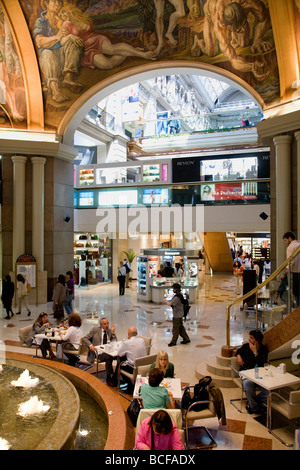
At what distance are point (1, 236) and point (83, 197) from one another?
5289 millimetres

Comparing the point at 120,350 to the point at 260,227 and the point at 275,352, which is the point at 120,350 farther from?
the point at 260,227

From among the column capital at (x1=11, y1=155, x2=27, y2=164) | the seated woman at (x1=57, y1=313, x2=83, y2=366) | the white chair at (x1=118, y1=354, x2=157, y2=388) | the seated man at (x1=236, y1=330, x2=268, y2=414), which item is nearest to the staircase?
the seated man at (x1=236, y1=330, x2=268, y2=414)

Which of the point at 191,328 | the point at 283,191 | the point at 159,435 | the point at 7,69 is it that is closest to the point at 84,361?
the point at 191,328

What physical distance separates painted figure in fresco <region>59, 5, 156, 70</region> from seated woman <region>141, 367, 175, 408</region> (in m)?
11.0

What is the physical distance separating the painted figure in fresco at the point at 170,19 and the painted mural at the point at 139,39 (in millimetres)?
25

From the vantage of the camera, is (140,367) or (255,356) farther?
(255,356)

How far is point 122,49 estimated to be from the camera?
40.6 ft

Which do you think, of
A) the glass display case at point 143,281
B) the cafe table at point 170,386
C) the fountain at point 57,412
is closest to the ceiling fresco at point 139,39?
the glass display case at point 143,281

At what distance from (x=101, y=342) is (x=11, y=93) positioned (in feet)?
33.5

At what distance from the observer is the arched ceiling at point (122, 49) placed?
10297 mm

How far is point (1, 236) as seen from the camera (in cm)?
1345

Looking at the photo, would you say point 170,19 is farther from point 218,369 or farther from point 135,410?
point 135,410

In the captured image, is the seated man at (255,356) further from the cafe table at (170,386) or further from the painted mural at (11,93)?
the painted mural at (11,93)
